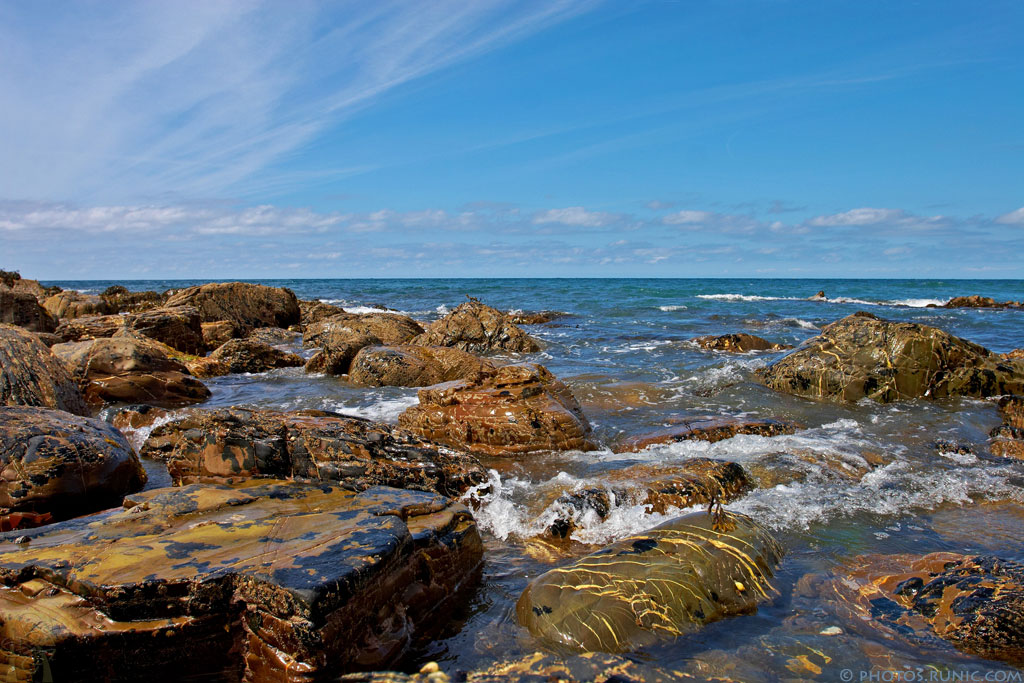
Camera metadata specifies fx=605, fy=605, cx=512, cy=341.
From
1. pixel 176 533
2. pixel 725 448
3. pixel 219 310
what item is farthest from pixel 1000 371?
pixel 219 310

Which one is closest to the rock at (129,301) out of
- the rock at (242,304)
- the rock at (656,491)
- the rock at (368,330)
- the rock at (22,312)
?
the rock at (242,304)

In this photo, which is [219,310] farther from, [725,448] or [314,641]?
[314,641]

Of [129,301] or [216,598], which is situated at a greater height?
[129,301]

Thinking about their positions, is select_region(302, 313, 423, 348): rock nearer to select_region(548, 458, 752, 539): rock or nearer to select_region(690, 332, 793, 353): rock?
select_region(690, 332, 793, 353): rock

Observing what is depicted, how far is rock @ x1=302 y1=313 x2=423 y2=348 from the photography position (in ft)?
41.1

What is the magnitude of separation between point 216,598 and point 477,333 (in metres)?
11.8

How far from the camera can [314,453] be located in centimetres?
482

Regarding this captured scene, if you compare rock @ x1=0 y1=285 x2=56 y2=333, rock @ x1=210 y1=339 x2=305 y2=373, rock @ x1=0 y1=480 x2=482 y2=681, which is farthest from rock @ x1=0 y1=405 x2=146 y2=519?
rock @ x1=0 y1=285 x2=56 y2=333

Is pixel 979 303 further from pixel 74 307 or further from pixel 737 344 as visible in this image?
pixel 74 307

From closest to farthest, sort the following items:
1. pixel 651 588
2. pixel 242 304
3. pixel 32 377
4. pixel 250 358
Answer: pixel 651 588 < pixel 32 377 < pixel 250 358 < pixel 242 304

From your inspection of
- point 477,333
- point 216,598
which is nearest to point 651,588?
point 216,598

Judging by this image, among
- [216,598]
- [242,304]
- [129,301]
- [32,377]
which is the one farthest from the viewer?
[129,301]

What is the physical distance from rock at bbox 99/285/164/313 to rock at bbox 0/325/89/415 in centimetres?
1502

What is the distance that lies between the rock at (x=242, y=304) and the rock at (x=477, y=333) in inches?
240
